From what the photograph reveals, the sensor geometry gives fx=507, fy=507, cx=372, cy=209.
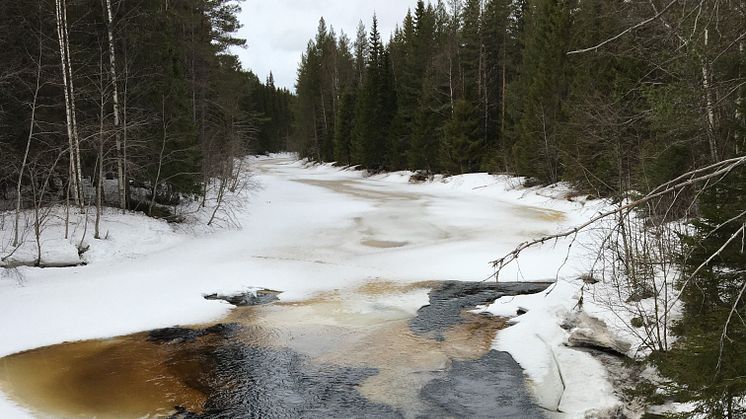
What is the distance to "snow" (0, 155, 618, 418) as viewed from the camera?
29.1 feet

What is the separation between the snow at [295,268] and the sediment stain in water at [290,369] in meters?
0.51

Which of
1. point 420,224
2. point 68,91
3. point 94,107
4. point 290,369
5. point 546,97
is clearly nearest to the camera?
point 290,369

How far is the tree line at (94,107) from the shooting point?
14.6m

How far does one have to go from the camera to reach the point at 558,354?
26.7ft

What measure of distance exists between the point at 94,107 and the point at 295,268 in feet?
30.5

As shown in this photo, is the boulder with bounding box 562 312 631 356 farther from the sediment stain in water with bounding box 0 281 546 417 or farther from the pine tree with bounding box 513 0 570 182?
the pine tree with bounding box 513 0 570 182

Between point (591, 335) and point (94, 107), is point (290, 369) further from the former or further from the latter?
point (94, 107)

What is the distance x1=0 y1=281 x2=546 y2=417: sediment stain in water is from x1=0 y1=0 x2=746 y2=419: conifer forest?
62 millimetres

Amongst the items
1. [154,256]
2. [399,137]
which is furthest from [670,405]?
[399,137]

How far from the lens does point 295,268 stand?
1415 cm

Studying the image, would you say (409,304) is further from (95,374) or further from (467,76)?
(467,76)

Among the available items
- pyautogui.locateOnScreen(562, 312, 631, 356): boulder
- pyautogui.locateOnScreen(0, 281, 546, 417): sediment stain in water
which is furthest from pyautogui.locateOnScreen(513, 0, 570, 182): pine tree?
pyautogui.locateOnScreen(0, 281, 546, 417): sediment stain in water

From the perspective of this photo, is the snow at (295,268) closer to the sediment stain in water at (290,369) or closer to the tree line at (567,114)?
the sediment stain in water at (290,369)

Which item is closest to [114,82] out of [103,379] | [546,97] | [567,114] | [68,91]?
[68,91]
